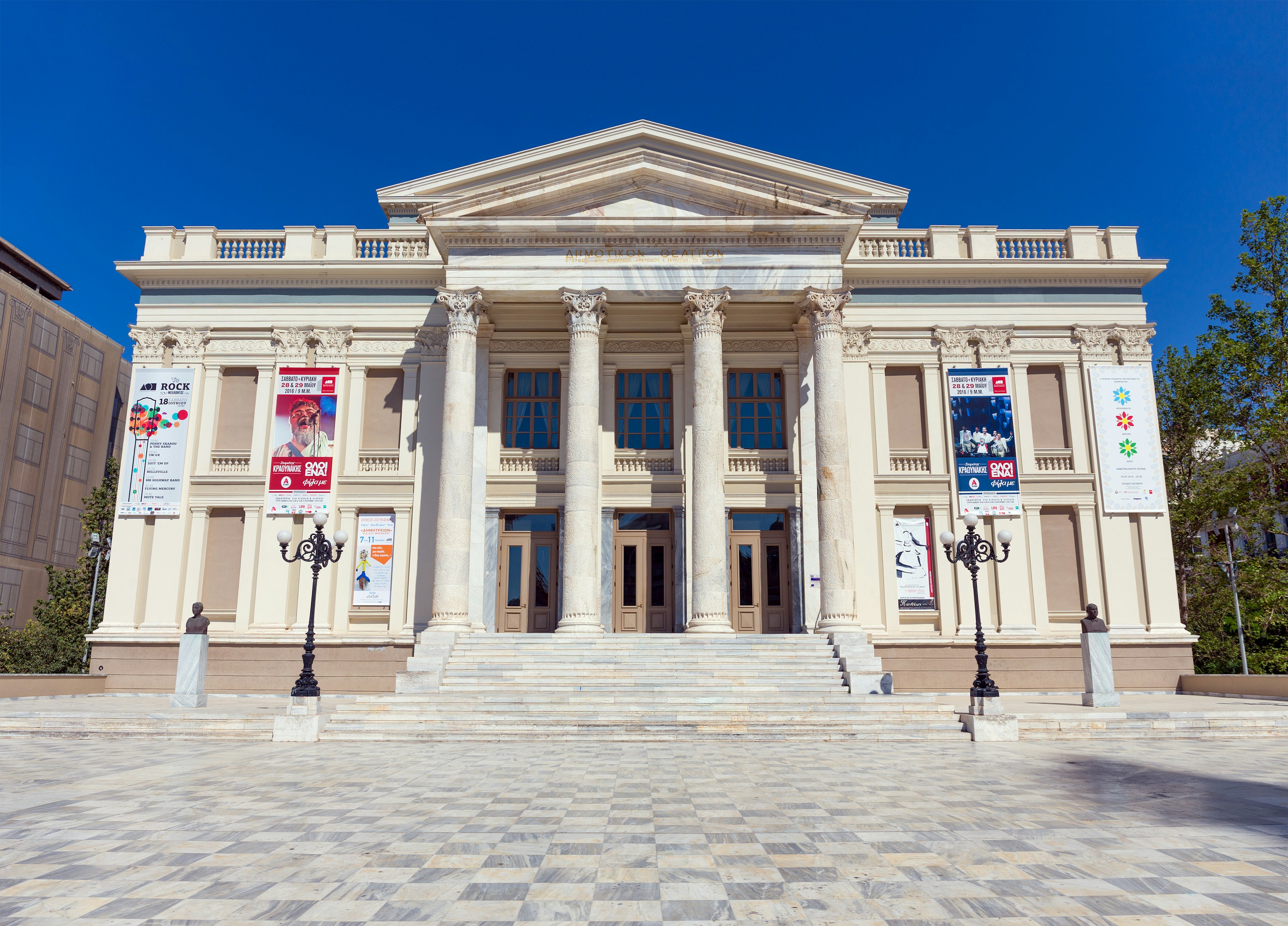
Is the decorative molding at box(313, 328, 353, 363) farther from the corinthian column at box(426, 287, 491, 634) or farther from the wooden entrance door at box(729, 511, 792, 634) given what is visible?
the wooden entrance door at box(729, 511, 792, 634)

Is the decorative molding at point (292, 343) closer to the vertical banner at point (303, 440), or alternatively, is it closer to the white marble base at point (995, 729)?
the vertical banner at point (303, 440)

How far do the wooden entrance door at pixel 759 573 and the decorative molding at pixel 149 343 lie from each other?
55.9ft

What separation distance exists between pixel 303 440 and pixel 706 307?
11.9 m

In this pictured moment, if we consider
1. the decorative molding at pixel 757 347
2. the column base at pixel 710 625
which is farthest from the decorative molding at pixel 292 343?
the column base at pixel 710 625

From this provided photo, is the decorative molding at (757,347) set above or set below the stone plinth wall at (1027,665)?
above

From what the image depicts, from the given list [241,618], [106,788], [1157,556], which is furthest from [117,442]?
[1157,556]

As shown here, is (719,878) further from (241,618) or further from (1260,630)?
(1260,630)

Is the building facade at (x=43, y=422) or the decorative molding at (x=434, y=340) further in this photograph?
the building facade at (x=43, y=422)

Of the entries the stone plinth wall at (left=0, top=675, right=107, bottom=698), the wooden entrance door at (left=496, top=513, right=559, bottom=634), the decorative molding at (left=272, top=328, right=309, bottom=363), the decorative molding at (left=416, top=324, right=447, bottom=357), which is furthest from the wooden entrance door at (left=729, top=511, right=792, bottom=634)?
the stone plinth wall at (left=0, top=675, right=107, bottom=698)

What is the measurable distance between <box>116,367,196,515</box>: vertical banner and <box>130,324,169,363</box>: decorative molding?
42 centimetres

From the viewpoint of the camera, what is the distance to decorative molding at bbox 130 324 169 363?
23297 mm

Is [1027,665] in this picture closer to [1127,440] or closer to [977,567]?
[1127,440]

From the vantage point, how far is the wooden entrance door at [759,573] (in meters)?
22.2

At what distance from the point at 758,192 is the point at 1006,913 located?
1873 centimetres
